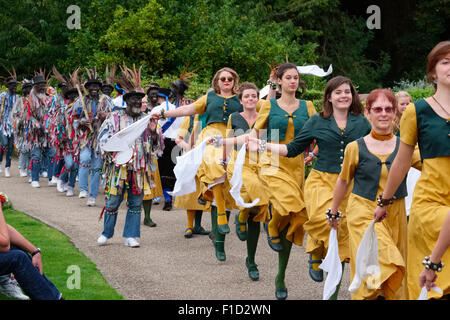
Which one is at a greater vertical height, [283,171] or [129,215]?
[283,171]

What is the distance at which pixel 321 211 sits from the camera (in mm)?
6242

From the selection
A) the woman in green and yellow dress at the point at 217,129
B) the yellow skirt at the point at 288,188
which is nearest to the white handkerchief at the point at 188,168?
the woman in green and yellow dress at the point at 217,129

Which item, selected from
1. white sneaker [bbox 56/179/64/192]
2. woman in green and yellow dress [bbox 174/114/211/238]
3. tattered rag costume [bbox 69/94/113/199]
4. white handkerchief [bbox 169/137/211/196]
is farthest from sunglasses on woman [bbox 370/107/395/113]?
white sneaker [bbox 56/179/64/192]

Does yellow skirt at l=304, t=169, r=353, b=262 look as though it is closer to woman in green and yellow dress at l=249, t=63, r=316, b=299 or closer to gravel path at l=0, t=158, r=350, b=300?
woman in green and yellow dress at l=249, t=63, r=316, b=299

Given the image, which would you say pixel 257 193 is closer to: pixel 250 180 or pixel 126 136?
pixel 250 180

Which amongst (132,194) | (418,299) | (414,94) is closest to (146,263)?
(132,194)

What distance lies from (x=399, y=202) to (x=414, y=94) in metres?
8.65

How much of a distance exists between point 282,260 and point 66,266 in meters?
2.48

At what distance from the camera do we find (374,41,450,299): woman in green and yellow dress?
412 cm

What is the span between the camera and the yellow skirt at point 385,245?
500cm

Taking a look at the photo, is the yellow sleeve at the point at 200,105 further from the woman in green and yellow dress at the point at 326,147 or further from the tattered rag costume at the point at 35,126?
the tattered rag costume at the point at 35,126

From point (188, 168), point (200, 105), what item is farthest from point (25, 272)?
point (200, 105)

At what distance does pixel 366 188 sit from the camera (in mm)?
5512

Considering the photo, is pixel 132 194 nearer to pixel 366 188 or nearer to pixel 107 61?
pixel 366 188
